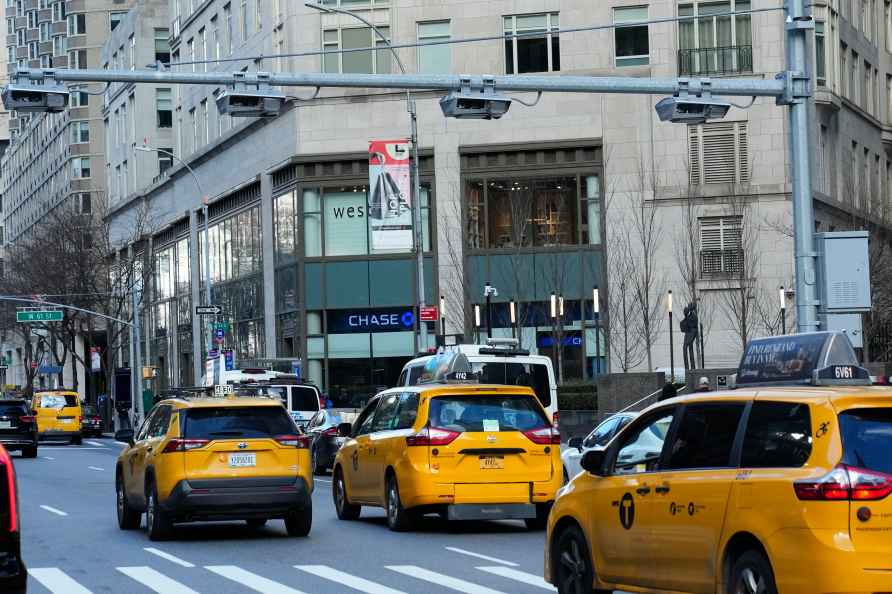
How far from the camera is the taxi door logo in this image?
11328mm

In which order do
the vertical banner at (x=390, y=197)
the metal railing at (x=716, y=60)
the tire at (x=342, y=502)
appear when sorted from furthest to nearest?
the metal railing at (x=716, y=60) < the vertical banner at (x=390, y=197) < the tire at (x=342, y=502)

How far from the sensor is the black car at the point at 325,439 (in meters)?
34.4

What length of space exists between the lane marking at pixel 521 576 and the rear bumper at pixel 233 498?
3.87 metres

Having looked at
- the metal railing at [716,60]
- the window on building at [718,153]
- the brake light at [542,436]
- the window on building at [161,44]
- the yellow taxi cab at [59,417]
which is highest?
the window on building at [161,44]

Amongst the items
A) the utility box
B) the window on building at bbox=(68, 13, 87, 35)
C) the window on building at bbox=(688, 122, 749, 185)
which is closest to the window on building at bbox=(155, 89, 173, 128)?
the window on building at bbox=(68, 13, 87, 35)

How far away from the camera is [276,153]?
61.0 metres

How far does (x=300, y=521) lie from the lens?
19.4 meters

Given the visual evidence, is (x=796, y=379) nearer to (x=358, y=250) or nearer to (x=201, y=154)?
(x=358, y=250)

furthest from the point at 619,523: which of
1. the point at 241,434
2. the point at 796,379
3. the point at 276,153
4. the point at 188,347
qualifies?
the point at 188,347

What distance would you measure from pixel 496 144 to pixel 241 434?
126 ft

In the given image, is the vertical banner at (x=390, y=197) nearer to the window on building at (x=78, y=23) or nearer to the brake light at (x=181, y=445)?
the brake light at (x=181, y=445)

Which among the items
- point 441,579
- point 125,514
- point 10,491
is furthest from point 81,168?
point 10,491

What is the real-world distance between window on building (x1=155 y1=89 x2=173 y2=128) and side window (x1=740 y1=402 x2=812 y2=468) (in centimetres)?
8198

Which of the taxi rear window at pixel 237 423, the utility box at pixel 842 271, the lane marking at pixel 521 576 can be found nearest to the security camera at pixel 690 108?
the utility box at pixel 842 271
